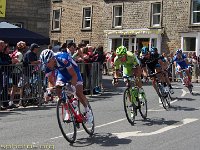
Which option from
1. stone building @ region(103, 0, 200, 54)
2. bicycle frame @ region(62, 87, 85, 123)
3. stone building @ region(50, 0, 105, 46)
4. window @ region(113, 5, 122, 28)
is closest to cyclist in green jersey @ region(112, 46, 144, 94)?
bicycle frame @ region(62, 87, 85, 123)

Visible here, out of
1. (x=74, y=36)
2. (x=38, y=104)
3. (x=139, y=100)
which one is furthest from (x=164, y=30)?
(x=139, y=100)

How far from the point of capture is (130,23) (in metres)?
37.2

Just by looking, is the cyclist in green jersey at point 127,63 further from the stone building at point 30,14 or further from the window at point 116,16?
the window at point 116,16

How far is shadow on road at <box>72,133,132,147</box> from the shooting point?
8406 mm

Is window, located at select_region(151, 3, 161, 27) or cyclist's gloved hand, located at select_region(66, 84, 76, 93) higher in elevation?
window, located at select_region(151, 3, 161, 27)

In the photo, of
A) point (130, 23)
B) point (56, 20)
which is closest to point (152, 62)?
point (130, 23)

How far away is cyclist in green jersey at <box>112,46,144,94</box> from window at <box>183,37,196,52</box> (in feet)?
75.6

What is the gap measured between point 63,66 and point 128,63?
2.82 meters

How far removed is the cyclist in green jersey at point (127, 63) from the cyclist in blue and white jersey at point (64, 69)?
1.88 metres

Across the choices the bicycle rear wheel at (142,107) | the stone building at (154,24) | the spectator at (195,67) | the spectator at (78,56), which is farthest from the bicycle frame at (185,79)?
the stone building at (154,24)

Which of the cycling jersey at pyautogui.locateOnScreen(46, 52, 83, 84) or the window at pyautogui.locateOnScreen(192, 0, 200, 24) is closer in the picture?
the cycling jersey at pyautogui.locateOnScreen(46, 52, 83, 84)

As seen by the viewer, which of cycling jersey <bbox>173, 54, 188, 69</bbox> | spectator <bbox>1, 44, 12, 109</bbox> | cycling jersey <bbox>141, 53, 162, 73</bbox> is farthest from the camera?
cycling jersey <bbox>173, 54, 188, 69</bbox>

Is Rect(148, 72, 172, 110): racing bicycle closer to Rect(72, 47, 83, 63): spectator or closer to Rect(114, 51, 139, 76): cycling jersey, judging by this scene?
Rect(114, 51, 139, 76): cycling jersey

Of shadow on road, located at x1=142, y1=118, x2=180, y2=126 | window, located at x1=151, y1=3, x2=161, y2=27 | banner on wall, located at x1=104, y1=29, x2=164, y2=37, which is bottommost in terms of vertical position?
shadow on road, located at x1=142, y1=118, x2=180, y2=126
